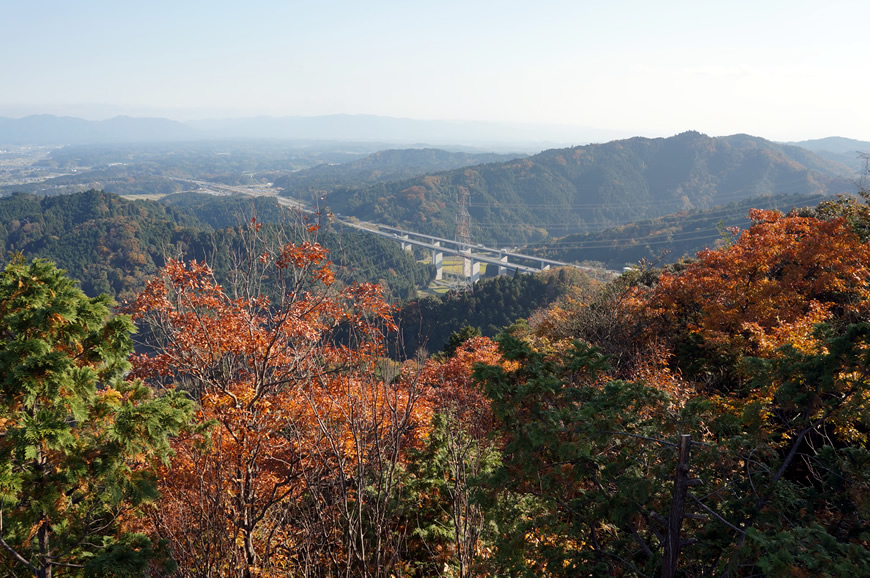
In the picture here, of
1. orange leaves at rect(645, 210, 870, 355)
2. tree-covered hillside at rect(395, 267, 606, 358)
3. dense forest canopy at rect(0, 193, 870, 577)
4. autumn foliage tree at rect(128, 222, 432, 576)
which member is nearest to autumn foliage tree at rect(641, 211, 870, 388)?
orange leaves at rect(645, 210, 870, 355)

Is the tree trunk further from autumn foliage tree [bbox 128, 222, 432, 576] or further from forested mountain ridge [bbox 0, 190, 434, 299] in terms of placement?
forested mountain ridge [bbox 0, 190, 434, 299]

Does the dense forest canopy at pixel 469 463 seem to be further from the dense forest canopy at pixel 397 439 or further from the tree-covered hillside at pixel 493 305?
the tree-covered hillside at pixel 493 305

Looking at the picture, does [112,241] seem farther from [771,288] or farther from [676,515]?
[676,515]

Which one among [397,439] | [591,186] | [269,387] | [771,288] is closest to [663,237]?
[591,186]

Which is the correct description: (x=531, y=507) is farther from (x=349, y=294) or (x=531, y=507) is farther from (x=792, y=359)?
(x=349, y=294)

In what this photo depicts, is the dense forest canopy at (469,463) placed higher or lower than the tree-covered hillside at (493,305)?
higher

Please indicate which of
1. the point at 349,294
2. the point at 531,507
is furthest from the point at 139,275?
the point at 531,507

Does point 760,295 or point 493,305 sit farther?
point 493,305

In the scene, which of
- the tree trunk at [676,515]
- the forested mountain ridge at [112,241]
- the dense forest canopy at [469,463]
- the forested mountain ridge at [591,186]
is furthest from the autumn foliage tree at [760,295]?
the forested mountain ridge at [591,186]
